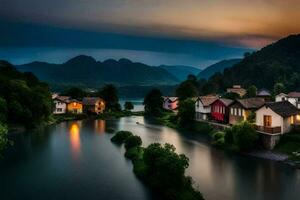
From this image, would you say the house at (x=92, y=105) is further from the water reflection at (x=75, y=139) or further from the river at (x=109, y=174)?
the river at (x=109, y=174)

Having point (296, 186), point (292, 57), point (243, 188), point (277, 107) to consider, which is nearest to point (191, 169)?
point (243, 188)

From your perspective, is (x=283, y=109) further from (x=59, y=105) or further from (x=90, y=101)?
(x=90, y=101)

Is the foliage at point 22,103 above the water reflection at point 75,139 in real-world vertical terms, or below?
above

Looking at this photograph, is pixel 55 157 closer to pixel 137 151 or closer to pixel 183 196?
pixel 137 151

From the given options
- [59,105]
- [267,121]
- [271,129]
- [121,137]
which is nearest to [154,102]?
[59,105]

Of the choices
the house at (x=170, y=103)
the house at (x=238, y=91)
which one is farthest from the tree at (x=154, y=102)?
the house at (x=238, y=91)

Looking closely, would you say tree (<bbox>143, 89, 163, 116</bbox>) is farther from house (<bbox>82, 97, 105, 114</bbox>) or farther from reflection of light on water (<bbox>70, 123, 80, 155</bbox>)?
reflection of light on water (<bbox>70, 123, 80, 155</bbox>)
